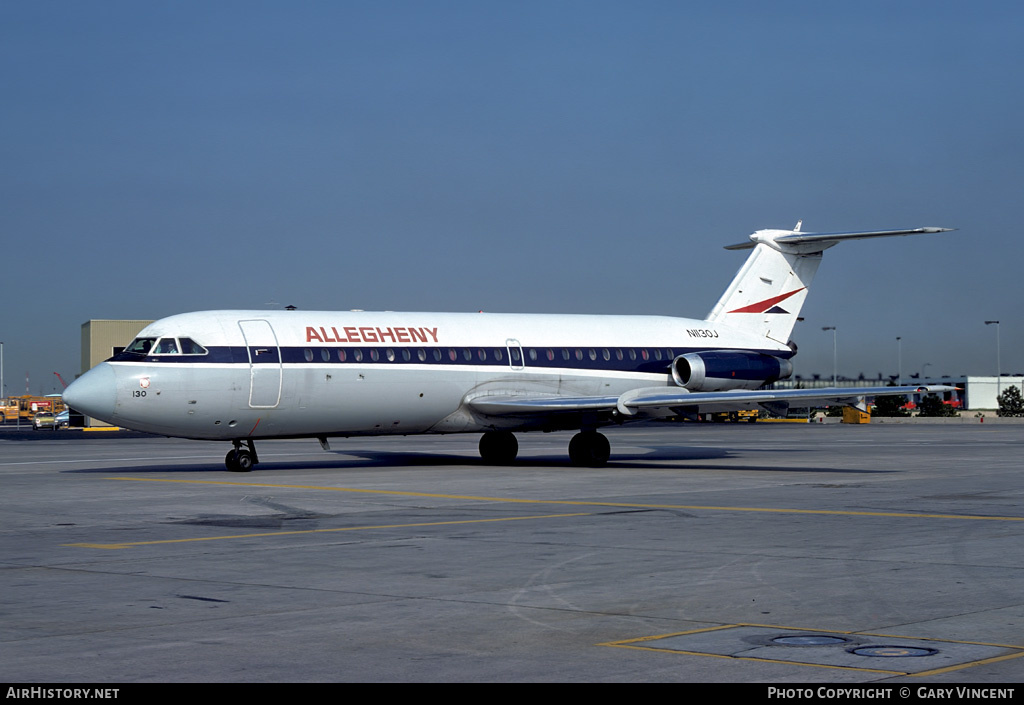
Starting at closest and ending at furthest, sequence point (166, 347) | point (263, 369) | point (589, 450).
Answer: point (166, 347) < point (263, 369) < point (589, 450)

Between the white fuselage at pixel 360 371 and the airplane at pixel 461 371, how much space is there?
0.03 m

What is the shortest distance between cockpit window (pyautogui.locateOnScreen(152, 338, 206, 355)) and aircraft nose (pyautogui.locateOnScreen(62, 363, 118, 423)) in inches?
48.3

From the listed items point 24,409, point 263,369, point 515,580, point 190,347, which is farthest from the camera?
point 24,409

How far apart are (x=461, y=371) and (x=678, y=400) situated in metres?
5.60

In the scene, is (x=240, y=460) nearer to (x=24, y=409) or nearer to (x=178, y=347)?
(x=178, y=347)

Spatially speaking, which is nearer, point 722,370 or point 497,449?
point 497,449

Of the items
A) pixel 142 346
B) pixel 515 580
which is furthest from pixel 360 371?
pixel 515 580

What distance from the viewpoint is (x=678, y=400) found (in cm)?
2942

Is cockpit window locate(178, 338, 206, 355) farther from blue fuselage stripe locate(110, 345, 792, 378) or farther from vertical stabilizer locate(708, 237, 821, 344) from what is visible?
vertical stabilizer locate(708, 237, 821, 344)

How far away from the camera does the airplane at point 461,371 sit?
27.2m

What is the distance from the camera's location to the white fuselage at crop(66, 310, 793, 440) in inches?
1062

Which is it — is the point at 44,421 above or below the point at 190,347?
below

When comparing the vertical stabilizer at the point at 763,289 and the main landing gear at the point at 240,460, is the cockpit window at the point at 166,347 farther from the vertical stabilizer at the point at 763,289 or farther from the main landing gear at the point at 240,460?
the vertical stabilizer at the point at 763,289

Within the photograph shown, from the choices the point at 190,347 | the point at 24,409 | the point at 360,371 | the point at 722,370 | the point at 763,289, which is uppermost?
the point at 763,289
